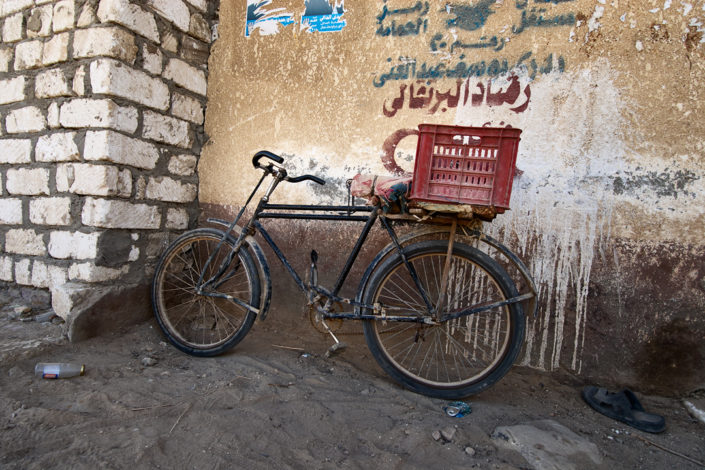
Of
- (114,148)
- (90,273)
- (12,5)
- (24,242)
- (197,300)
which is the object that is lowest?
(197,300)

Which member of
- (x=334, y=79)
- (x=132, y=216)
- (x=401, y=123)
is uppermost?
(x=334, y=79)

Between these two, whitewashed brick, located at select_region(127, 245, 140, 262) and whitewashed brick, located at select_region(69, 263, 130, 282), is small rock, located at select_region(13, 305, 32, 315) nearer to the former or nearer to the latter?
whitewashed brick, located at select_region(69, 263, 130, 282)

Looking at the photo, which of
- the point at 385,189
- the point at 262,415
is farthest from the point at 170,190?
the point at 262,415

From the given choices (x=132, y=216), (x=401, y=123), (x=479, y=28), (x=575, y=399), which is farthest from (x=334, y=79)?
(x=575, y=399)

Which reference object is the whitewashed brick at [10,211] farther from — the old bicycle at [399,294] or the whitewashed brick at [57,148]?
the old bicycle at [399,294]

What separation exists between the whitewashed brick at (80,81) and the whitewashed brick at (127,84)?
0.08m

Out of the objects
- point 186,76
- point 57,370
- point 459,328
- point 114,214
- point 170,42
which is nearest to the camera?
point 57,370

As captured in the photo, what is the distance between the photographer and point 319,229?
3.13m

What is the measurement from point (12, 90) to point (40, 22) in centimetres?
56

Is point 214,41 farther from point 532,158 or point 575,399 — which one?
point 575,399

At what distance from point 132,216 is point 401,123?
2051 mm

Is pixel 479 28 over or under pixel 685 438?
over

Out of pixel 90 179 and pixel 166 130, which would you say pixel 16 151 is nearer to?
pixel 90 179

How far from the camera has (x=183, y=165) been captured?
336cm
